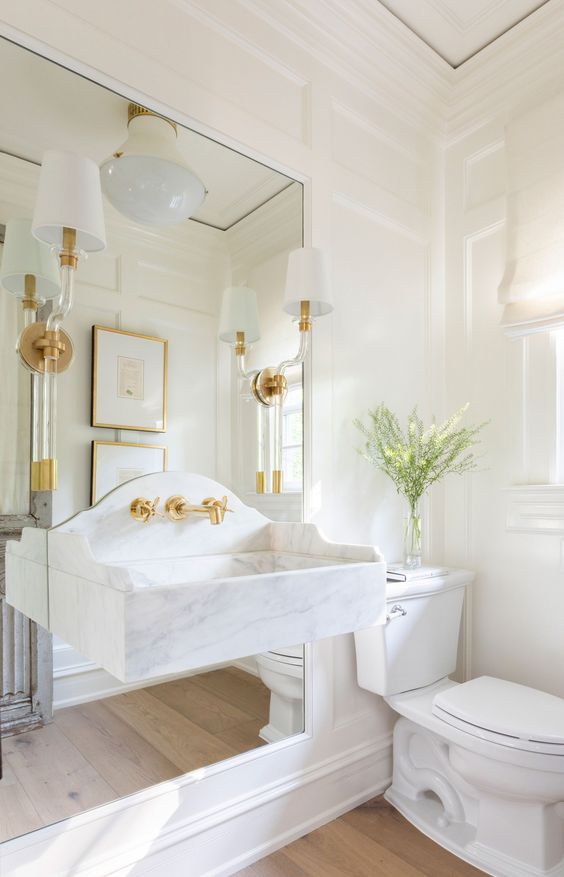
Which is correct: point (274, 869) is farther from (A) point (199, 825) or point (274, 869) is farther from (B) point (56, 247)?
(B) point (56, 247)

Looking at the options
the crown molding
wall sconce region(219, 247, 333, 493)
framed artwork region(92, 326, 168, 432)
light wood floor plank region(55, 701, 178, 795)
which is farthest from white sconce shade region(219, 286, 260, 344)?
light wood floor plank region(55, 701, 178, 795)

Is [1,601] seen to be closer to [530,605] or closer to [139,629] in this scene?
[139,629]

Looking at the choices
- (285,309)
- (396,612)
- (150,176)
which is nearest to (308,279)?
(285,309)

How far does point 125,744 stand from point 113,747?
31mm

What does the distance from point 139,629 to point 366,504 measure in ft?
4.01

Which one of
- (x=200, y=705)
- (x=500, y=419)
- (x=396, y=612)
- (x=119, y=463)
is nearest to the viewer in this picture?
(x=119, y=463)

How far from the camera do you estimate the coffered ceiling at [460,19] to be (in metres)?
1.92

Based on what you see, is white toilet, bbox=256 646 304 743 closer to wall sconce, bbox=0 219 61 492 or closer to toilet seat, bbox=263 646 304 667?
toilet seat, bbox=263 646 304 667

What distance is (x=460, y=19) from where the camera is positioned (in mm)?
1999

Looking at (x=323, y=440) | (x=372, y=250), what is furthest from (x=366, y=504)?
(x=372, y=250)

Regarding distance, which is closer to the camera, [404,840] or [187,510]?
[187,510]

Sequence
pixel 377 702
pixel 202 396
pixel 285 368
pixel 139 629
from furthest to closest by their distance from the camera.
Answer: pixel 377 702
pixel 285 368
pixel 202 396
pixel 139 629

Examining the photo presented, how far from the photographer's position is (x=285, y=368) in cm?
181

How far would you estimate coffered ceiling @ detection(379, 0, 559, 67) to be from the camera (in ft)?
6.31
